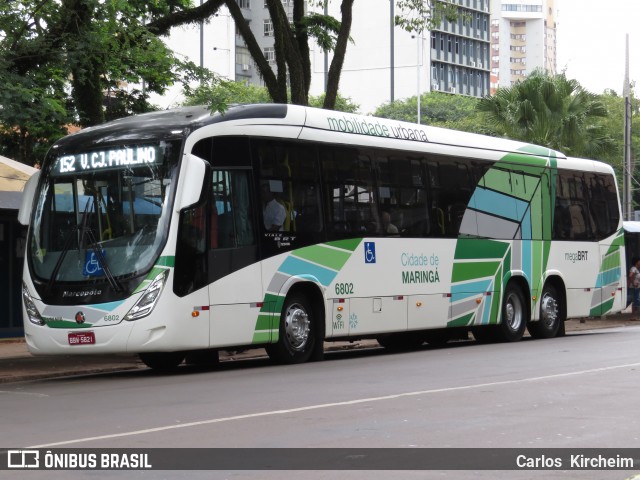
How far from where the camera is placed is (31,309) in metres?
17.0

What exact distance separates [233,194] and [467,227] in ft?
21.5

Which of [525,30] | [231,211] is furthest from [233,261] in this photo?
[525,30]

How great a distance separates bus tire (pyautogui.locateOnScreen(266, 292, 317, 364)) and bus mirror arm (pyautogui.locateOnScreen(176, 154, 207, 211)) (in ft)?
8.59

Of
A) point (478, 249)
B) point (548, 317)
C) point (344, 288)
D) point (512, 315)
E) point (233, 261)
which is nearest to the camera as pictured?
point (233, 261)

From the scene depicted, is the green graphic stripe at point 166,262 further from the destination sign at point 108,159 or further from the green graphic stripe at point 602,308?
the green graphic stripe at point 602,308

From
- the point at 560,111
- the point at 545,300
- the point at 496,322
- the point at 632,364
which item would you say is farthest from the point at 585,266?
the point at 560,111

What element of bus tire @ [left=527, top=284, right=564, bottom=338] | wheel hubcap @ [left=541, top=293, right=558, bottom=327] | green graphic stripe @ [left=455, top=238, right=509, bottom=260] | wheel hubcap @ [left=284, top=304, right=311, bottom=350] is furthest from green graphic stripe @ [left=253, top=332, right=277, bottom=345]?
wheel hubcap @ [left=541, top=293, right=558, bottom=327]

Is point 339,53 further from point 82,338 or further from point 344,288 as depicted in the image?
point 82,338

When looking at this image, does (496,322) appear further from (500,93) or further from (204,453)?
(500,93)

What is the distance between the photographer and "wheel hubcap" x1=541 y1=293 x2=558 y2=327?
82.5ft

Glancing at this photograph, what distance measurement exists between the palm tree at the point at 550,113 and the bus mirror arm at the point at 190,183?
25738 millimetres

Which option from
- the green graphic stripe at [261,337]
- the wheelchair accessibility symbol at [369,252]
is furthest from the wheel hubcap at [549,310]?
the green graphic stripe at [261,337]

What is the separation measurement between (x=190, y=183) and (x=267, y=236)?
1847mm

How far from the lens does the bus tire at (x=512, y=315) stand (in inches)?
938
